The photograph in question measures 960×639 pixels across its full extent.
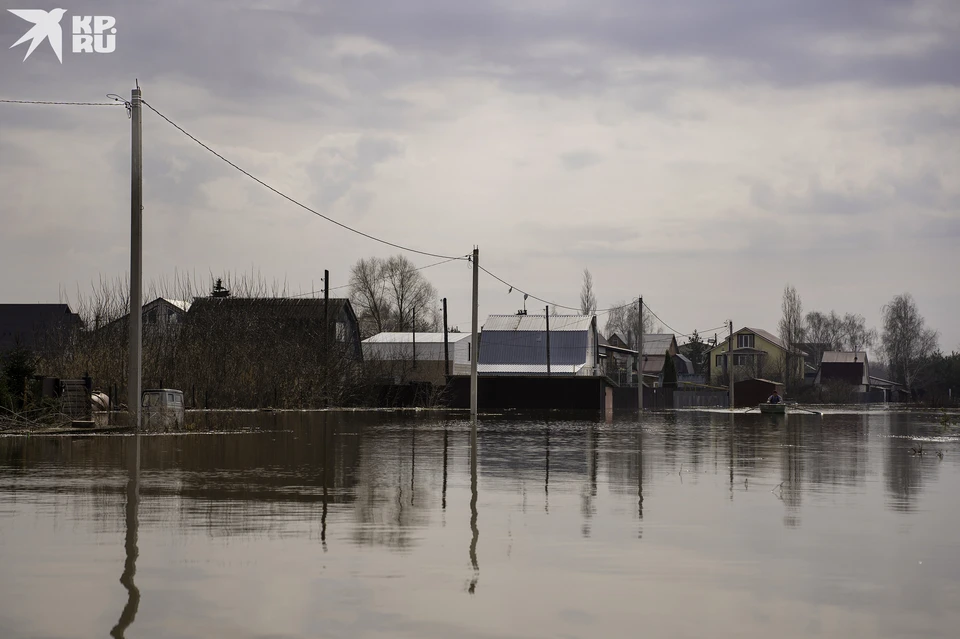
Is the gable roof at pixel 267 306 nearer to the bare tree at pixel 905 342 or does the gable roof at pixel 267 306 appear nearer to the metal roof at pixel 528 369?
the metal roof at pixel 528 369

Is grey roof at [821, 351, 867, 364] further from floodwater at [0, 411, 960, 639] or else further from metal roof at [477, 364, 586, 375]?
floodwater at [0, 411, 960, 639]

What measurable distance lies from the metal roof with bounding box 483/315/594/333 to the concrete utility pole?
59840 millimetres

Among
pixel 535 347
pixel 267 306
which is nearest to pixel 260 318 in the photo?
pixel 267 306

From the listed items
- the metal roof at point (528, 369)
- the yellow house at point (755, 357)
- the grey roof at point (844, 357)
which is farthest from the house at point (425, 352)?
the grey roof at point (844, 357)

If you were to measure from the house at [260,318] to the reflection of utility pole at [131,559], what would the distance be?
3669 centimetres

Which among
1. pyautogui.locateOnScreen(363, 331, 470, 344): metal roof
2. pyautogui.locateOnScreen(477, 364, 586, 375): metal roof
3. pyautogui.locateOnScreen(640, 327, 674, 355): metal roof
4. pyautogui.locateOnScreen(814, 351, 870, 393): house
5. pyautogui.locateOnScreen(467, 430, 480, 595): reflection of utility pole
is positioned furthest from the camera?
pyautogui.locateOnScreen(640, 327, 674, 355): metal roof

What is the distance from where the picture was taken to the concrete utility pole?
27.9m

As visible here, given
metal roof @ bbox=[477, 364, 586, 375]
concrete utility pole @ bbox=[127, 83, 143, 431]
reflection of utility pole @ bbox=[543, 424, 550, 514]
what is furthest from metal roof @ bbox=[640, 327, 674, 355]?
reflection of utility pole @ bbox=[543, 424, 550, 514]

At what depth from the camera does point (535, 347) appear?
284 ft

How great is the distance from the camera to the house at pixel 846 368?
148 m

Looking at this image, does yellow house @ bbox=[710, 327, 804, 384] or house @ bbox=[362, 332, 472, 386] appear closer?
house @ bbox=[362, 332, 472, 386]

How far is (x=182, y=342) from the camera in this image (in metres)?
46.0

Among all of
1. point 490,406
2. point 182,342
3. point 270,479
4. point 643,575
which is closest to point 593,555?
point 643,575

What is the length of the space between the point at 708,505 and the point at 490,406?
55.0 m
